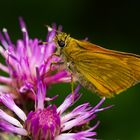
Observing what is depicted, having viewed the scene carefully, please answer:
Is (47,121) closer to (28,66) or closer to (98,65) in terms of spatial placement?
(28,66)

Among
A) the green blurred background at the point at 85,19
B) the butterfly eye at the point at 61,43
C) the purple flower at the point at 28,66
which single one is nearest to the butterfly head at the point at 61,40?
the butterfly eye at the point at 61,43

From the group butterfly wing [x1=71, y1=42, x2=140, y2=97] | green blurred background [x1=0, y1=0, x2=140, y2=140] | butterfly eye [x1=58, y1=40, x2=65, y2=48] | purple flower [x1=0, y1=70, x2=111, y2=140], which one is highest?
green blurred background [x1=0, y1=0, x2=140, y2=140]

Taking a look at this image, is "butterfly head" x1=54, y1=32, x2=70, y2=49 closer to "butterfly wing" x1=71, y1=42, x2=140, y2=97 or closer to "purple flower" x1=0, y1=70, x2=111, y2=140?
"butterfly wing" x1=71, y1=42, x2=140, y2=97

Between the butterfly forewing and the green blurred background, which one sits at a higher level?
the green blurred background

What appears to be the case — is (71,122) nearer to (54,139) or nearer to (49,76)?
(54,139)

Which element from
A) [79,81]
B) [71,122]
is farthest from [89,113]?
[79,81]

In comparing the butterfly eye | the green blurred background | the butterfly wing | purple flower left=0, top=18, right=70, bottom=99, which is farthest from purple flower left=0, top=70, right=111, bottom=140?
the green blurred background

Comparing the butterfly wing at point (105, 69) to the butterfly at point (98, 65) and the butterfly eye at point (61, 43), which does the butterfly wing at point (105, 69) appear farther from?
the butterfly eye at point (61, 43)
